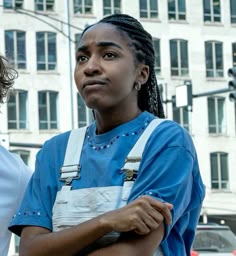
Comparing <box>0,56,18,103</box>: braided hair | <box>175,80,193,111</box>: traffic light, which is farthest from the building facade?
<box>0,56,18,103</box>: braided hair

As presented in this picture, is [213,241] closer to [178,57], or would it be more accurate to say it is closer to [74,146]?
[74,146]

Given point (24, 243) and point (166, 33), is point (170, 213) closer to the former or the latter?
point (24, 243)

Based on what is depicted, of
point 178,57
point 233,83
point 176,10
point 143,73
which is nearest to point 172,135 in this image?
point 143,73

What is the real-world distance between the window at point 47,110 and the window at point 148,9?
6644mm

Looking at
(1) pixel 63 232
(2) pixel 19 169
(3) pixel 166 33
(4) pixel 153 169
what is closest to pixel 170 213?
(4) pixel 153 169

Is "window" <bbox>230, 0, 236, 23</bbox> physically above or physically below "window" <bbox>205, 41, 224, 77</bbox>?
above

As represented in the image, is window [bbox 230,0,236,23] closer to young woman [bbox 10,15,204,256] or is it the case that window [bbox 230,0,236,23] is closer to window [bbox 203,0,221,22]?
window [bbox 203,0,221,22]

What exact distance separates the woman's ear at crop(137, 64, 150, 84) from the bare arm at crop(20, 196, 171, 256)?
0.43 meters

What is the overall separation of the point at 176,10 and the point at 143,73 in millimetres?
46842

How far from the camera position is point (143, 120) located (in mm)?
2627

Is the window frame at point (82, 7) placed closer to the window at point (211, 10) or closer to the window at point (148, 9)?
the window at point (148, 9)

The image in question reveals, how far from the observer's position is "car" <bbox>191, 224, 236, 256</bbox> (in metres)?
16.4

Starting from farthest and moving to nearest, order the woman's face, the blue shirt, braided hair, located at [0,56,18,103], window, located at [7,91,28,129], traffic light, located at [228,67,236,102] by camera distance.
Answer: window, located at [7,91,28,129] → traffic light, located at [228,67,236,102] → braided hair, located at [0,56,18,103] → the woman's face → the blue shirt

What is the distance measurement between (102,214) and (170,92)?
4541 centimetres
